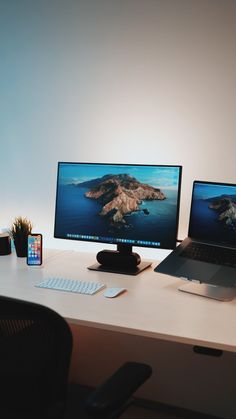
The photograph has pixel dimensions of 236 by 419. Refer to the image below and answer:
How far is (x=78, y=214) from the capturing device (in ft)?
6.77

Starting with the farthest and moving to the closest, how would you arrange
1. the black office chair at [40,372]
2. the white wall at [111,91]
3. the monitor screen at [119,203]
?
the white wall at [111,91], the monitor screen at [119,203], the black office chair at [40,372]

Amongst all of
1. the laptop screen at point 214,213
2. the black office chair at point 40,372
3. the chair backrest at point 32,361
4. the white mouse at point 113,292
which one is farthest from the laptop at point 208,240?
the chair backrest at point 32,361

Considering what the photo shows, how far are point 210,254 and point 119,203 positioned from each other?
0.48 meters

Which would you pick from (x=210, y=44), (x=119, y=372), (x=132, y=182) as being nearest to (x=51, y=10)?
→ (x=210, y=44)

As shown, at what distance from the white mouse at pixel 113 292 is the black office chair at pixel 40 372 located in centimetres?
43

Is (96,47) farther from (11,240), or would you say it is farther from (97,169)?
(11,240)

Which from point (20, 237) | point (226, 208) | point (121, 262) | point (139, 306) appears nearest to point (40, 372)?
point (139, 306)

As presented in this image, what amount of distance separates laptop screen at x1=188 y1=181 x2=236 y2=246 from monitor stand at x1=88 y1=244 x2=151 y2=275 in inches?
11.4

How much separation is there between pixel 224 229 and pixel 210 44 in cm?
88

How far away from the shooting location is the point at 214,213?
1808mm

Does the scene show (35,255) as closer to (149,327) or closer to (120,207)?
(120,207)

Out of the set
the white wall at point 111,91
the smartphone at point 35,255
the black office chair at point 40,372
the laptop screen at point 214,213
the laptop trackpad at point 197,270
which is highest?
the white wall at point 111,91

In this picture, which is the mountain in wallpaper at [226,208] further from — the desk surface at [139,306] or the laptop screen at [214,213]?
the desk surface at [139,306]

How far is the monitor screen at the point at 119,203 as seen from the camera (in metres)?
1.90
